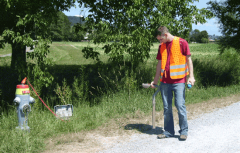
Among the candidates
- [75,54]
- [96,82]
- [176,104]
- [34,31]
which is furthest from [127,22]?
[75,54]

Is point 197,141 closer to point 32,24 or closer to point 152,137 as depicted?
point 152,137

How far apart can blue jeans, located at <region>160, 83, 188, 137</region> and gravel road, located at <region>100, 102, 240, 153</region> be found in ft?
0.61

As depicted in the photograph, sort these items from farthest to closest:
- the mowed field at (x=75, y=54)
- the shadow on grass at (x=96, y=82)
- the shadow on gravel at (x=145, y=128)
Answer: the mowed field at (x=75, y=54), the shadow on grass at (x=96, y=82), the shadow on gravel at (x=145, y=128)

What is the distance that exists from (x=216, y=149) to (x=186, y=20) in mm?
5613

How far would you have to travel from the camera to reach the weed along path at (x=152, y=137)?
3887 millimetres

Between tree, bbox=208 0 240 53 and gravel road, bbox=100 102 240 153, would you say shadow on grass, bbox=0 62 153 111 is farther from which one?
tree, bbox=208 0 240 53

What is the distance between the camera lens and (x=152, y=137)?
4.46m

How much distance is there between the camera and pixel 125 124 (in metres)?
5.18

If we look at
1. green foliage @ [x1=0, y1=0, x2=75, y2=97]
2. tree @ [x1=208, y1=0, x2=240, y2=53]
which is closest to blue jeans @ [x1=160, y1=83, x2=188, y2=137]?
green foliage @ [x1=0, y1=0, x2=75, y2=97]

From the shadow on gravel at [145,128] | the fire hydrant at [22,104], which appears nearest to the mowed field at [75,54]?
the fire hydrant at [22,104]

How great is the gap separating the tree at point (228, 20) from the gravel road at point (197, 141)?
7941 mm

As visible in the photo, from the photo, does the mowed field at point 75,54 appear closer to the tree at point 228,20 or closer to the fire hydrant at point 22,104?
the fire hydrant at point 22,104

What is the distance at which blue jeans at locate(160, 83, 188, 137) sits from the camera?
4.17 metres

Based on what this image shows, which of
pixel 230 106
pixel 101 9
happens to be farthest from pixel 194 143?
pixel 101 9
